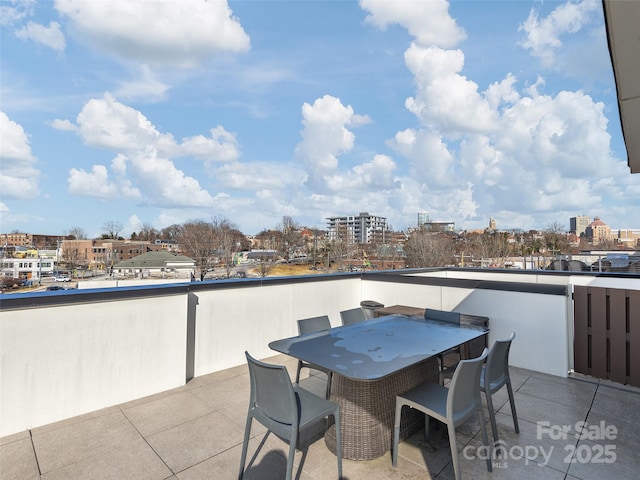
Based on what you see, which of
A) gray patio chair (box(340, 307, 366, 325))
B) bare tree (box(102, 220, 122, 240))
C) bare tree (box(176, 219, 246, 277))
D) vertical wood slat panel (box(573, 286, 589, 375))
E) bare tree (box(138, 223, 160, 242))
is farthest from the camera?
bare tree (box(138, 223, 160, 242))

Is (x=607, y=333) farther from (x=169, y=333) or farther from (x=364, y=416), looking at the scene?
(x=169, y=333)

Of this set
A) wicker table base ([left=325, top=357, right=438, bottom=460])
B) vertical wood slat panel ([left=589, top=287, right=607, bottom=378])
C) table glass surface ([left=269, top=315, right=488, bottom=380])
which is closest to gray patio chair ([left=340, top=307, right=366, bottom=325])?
table glass surface ([left=269, top=315, right=488, bottom=380])

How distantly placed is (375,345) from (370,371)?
576 mm

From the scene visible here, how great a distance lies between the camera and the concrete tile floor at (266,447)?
2.00 meters

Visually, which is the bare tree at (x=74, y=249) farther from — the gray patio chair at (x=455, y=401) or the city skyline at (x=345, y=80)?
the gray patio chair at (x=455, y=401)

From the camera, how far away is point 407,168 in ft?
81.4

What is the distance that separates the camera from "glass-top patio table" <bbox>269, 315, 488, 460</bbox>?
196 centimetres

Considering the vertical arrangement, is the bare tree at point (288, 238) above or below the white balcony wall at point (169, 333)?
above

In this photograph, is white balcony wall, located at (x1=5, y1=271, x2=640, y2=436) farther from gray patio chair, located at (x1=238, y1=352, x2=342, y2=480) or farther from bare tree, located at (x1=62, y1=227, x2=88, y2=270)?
bare tree, located at (x1=62, y1=227, x2=88, y2=270)

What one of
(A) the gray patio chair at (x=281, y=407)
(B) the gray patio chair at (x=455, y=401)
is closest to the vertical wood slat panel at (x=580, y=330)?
(B) the gray patio chair at (x=455, y=401)

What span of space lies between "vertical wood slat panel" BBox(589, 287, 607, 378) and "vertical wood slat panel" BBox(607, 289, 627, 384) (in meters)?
0.05

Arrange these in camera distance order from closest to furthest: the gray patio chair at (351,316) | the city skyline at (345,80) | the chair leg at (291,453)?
the chair leg at (291,453) → the gray patio chair at (351,316) → the city skyline at (345,80)

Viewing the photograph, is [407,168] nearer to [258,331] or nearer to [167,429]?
[258,331]

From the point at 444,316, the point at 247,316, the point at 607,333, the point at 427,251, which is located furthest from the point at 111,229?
the point at 607,333
